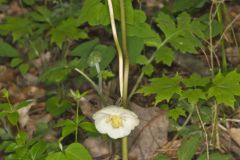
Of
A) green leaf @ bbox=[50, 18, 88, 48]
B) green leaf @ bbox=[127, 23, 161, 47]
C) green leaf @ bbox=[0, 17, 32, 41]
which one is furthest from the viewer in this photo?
green leaf @ bbox=[0, 17, 32, 41]

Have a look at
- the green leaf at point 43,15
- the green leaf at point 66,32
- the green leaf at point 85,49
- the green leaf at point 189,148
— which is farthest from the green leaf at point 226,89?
the green leaf at point 43,15

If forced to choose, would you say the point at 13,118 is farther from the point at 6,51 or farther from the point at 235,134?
the point at 6,51

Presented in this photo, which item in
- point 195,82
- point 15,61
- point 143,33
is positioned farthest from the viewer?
point 15,61

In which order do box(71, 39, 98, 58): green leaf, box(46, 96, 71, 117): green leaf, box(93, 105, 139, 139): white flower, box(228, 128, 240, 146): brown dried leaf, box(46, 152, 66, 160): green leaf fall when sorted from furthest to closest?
box(71, 39, 98, 58): green leaf
box(46, 96, 71, 117): green leaf
box(228, 128, 240, 146): brown dried leaf
box(93, 105, 139, 139): white flower
box(46, 152, 66, 160): green leaf

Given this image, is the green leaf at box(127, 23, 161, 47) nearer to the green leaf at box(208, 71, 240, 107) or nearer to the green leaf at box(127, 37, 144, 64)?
the green leaf at box(127, 37, 144, 64)

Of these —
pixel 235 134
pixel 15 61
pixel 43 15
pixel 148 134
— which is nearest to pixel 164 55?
pixel 148 134

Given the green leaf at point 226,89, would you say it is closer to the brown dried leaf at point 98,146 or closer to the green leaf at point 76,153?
the green leaf at point 76,153

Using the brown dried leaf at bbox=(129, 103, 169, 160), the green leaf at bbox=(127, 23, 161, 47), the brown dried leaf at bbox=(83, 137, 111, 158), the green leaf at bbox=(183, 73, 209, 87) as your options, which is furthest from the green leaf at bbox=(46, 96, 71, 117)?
the green leaf at bbox=(183, 73, 209, 87)
